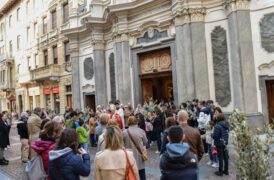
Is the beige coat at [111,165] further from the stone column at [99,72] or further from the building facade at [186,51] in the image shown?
the stone column at [99,72]

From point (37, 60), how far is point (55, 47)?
4.39 meters

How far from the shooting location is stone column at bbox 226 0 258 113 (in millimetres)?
9922

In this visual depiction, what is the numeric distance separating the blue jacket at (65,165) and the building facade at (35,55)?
61.7 feet

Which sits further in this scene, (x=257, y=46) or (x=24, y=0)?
(x=24, y=0)

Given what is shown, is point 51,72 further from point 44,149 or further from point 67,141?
point 67,141

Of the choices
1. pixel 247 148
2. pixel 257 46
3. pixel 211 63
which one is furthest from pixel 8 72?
pixel 247 148

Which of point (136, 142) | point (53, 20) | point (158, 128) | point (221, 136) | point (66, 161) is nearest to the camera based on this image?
point (66, 161)

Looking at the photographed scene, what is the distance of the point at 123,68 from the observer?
14812mm

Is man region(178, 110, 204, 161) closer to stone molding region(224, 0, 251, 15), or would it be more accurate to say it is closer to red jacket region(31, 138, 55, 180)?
red jacket region(31, 138, 55, 180)

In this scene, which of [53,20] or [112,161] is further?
[53,20]

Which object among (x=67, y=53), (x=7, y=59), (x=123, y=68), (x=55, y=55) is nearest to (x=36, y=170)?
(x=123, y=68)

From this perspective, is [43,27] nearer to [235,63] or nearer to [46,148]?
[235,63]

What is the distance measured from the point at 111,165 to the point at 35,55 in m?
26.6

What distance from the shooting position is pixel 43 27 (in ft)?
79.7
